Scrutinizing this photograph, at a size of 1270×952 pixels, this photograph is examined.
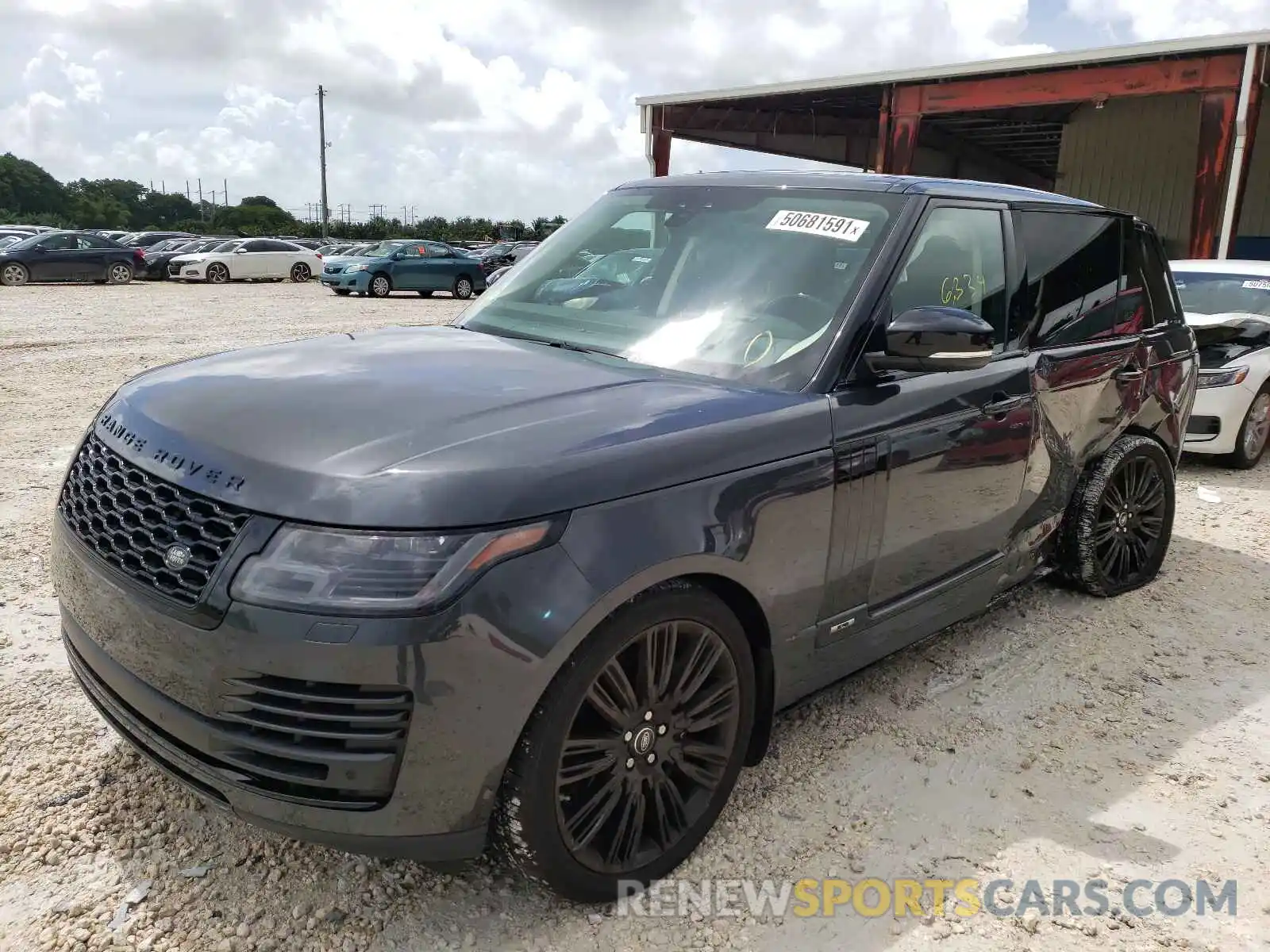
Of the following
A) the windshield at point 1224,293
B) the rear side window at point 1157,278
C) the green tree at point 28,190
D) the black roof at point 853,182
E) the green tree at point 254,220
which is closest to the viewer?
the black roof at point 853,182

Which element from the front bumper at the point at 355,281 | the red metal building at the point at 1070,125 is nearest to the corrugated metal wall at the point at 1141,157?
the red metal building at the point at 1070,125

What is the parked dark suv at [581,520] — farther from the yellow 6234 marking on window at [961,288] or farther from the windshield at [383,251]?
the windshield at [383,251]

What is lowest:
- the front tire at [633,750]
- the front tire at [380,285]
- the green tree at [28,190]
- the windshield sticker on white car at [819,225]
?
the front tire at [633,750]

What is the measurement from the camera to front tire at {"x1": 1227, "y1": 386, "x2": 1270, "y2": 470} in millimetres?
7258

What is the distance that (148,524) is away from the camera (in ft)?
7.03

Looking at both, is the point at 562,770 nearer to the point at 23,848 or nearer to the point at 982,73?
the point at 23,848

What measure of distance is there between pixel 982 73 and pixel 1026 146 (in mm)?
9584

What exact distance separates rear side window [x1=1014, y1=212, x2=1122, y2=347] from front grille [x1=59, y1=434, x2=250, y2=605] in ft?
9.59

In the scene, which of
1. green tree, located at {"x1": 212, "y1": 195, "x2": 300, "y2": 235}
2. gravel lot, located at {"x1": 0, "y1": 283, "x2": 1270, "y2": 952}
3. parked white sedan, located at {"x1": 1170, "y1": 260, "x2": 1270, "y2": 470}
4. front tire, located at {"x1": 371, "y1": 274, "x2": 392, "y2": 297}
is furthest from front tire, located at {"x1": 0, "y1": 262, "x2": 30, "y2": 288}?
green tree, located at {"x1": 212, "y1": 195, "x2": 300, "y2": 235}

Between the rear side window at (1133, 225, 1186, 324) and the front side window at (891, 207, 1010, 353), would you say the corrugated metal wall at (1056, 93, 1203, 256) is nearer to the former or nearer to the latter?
the rear side window at (1133, 225, 1186, 324)

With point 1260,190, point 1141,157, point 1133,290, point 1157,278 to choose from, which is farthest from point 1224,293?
point 1260,190

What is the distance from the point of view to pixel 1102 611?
4.41 metres

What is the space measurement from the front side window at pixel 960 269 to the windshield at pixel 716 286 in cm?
15

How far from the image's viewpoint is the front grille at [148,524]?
1998 mm
